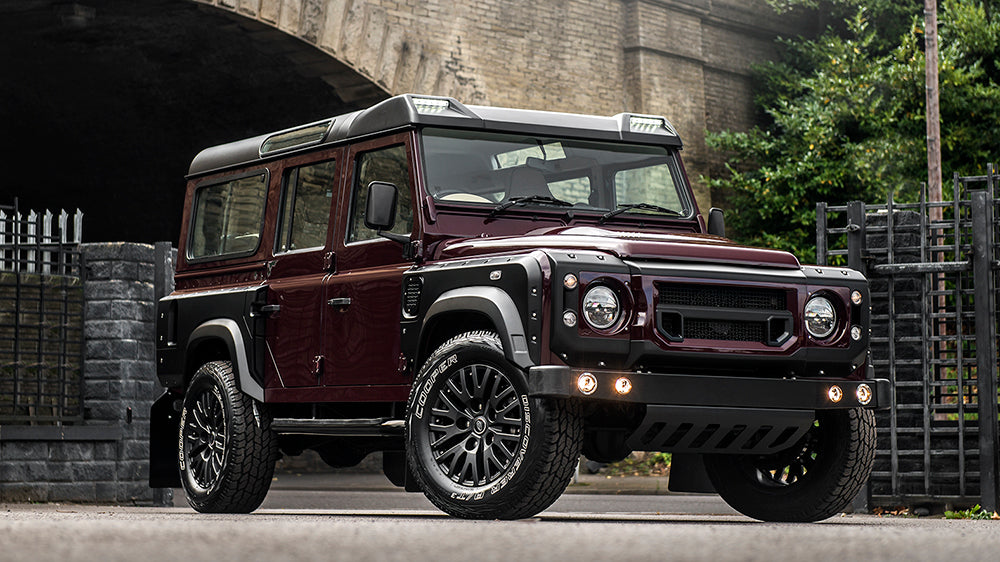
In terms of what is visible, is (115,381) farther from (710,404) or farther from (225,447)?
(710,404)

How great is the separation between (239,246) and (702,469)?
3.77 meters

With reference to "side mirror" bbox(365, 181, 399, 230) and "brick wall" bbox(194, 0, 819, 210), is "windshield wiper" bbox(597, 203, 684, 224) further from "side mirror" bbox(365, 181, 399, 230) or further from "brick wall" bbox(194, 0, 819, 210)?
"brick wall" bbox(194, 0, 819, 210)

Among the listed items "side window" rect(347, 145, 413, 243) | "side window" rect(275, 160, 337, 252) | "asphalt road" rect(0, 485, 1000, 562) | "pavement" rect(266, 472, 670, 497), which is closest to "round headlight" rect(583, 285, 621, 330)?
"asphalt road" rect(0, 485, 1000, 562)

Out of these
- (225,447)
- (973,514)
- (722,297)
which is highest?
(722,297)

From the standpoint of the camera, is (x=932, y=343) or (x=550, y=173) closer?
(x=550, y=173)

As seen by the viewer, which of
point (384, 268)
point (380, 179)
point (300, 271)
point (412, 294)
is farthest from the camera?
Answer: point (300, 271)

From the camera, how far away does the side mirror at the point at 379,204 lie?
8.94 meters

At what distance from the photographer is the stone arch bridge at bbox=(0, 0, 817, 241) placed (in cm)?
1997

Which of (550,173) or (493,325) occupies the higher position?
(550,173)

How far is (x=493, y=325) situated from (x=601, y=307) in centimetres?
64

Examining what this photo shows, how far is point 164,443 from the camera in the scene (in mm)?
11625

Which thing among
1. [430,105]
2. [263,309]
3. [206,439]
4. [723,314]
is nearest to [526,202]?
[430,105]

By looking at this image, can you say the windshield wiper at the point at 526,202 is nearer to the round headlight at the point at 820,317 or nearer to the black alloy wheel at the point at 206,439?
the round headlight at the point at 820,317

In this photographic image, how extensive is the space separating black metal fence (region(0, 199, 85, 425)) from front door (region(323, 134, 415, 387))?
14.9ft
